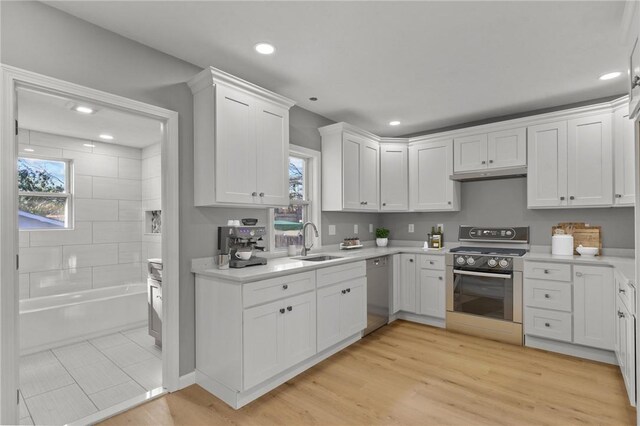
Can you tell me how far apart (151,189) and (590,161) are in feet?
18.2

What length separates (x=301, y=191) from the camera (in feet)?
12.9

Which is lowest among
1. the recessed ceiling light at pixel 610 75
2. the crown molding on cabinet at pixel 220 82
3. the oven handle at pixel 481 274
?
the oven handle at pixel 481 274

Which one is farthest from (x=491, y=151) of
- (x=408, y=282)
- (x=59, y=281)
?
(x=59, y=281)

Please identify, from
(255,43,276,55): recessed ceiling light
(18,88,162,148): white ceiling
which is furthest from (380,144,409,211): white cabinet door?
(18,88,162,148): white ceiling

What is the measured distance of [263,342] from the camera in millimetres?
2371

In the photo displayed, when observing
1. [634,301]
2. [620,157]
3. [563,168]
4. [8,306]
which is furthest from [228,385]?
[620,157]

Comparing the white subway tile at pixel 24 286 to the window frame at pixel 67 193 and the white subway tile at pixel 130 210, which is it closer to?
the window frame at pixel 67 193

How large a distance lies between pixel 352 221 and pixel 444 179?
132cm

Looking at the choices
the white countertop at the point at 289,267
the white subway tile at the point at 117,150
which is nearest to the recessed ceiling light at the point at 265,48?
the white countertop at the point at 289,267

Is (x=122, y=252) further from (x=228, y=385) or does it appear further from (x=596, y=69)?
(x=596, y=69)

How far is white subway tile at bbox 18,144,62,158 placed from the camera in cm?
412

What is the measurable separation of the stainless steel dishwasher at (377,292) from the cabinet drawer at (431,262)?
17.1 inches

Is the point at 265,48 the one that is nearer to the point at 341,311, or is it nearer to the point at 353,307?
the point at 341,311

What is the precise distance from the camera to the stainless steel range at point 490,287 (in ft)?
11.2
